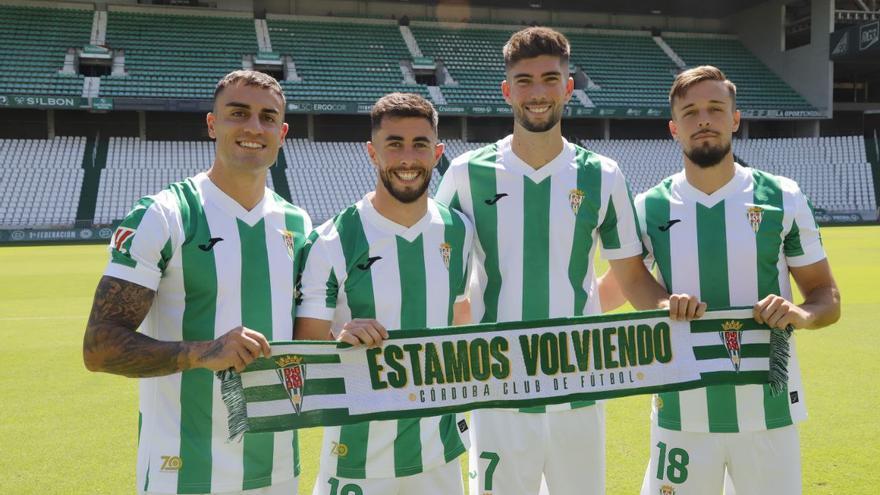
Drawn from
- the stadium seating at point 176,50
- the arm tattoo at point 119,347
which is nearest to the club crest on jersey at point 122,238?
the arm tattoo at point 119,347

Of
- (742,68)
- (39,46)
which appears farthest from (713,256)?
(742,68)

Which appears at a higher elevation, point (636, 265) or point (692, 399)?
point (636, 265)

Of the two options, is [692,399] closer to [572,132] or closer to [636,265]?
[636,265]

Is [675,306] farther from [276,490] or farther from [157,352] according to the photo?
[157,352]

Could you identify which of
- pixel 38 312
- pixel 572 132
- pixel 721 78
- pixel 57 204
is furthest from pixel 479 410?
pixel 572 132

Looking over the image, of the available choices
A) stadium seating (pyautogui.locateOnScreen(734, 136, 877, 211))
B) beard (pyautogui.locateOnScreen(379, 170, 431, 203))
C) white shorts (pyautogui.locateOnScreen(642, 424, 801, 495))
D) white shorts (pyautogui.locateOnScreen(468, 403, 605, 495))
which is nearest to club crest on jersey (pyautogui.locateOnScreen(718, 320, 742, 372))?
white shorts (pyautogui.locateOnScreen(642, 424, 801, 495))

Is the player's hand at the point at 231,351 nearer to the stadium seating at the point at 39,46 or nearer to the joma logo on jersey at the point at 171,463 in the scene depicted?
→ the joma logo on jersey at the point at 171,463

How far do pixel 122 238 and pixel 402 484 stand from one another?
1.27m

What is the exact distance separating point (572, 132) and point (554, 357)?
2895 cm

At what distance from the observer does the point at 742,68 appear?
3381 cm

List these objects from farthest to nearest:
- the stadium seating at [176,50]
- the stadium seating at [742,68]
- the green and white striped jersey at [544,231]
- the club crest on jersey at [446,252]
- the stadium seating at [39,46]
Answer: the stadium seating at [742,68] → the stadium seating at [176,50] → the stadium seating at [39,46] → the green and white striped jersey at [544,231] → the club crest on jersey at [446,252]

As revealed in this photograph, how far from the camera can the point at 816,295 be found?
8.79 feet

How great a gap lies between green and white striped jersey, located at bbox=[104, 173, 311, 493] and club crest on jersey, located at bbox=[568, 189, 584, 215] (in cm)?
116

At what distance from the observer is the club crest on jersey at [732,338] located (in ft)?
8.54
